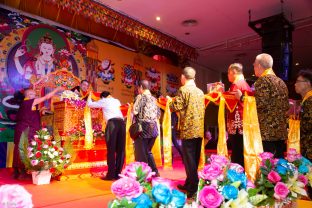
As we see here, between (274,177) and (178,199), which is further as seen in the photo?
(274,177)

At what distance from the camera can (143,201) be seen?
103 cm

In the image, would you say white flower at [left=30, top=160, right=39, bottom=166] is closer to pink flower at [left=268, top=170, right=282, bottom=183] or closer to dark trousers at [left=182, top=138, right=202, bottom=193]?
dark trousers at [left=182, top=138, right=202, bottom=193]

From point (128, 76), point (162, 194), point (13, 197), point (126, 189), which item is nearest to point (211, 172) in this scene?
point (162, 194)

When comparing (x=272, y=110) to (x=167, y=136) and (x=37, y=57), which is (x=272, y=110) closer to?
(x=167, y=136)

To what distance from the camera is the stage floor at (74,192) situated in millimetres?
3027

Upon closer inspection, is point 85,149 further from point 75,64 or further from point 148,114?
point 75,64

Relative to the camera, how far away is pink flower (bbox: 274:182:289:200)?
63.6 inches

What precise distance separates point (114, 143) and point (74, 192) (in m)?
1.01

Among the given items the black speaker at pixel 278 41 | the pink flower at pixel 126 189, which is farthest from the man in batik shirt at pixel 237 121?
the black speaker at pixel 278 41

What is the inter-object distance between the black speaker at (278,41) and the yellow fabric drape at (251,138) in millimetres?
3931

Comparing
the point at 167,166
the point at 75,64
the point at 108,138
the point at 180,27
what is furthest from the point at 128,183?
the point at 180,27

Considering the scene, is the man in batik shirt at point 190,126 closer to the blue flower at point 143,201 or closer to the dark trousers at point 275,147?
the dark trousers at point 275,147

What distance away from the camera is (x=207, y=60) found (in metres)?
11.1

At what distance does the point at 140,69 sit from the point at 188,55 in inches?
74.0
